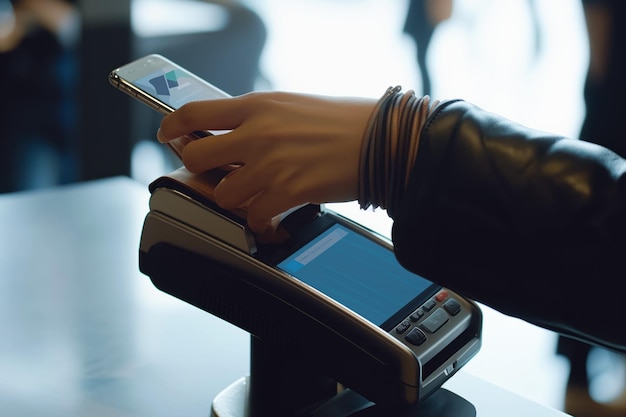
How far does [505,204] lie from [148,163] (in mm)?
1862

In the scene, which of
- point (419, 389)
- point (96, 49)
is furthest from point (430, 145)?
point (96, 49)

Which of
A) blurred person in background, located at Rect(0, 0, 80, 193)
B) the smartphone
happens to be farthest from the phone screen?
blurred person in background, located at Rect(0, 0, 80, 193)

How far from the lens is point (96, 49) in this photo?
7.31 feet

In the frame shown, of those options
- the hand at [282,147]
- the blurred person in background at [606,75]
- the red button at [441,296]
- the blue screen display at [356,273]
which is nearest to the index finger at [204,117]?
the hand at [282,147]

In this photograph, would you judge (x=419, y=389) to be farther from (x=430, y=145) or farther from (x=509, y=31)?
(x=509, y=31)

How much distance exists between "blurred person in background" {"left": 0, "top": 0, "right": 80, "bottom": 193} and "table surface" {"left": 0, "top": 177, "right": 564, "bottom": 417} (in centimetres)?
114

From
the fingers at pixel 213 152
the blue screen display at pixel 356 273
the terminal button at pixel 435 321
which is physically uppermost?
the fingers at pixel 213 152

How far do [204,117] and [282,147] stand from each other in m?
0.07

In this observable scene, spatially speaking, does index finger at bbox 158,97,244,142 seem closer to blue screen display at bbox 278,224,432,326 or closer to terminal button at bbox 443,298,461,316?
blue screen display at bbox 278,224,432,326

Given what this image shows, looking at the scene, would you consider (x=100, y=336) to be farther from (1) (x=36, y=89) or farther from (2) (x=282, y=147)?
(1) (x=36, y=89)

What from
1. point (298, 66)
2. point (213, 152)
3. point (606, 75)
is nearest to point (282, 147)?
point (213, 152)

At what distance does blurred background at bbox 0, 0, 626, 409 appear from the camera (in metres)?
1.62

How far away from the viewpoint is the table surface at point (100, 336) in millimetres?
793

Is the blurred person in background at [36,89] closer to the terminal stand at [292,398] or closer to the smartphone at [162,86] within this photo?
the smartphone at [162,86]
